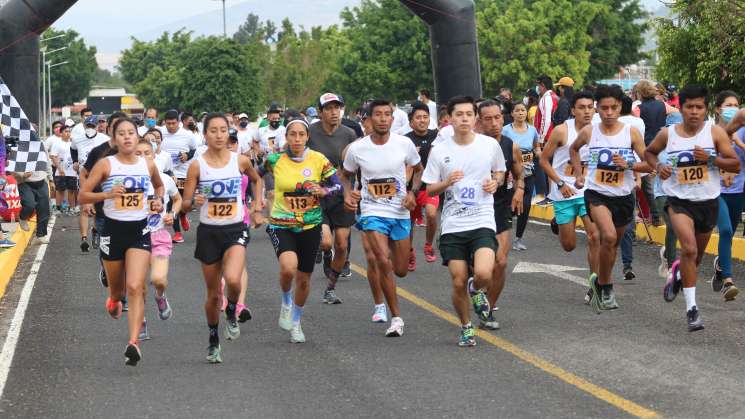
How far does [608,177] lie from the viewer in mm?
11711

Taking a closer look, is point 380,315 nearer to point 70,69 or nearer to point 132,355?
point 132,355

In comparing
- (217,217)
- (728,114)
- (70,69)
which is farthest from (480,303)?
(70,69)

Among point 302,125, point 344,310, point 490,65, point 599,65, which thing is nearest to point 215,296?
point 302,125

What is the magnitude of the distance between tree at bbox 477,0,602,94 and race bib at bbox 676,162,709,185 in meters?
71.0

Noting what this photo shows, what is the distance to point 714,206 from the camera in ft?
36.7

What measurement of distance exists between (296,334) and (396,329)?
2.51 ft

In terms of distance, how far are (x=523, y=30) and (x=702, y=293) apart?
71.2 metres

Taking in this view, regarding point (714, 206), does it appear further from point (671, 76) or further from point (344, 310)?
point (671, 76)

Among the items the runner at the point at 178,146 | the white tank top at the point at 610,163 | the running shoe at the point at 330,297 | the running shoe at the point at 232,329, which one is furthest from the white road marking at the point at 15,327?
the white tank top at the point at 610,163

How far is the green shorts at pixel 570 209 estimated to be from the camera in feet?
41.6

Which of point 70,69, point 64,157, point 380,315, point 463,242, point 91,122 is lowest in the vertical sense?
point 380,315

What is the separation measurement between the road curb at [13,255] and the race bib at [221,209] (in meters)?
4.89

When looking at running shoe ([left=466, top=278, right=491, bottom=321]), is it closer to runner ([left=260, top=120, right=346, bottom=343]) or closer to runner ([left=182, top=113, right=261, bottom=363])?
runner ([left=260, top=120, right=346, bottom=343])

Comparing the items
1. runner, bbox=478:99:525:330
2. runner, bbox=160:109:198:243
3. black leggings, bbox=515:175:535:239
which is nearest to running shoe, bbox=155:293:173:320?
runner, bbox=478:99:525:330
